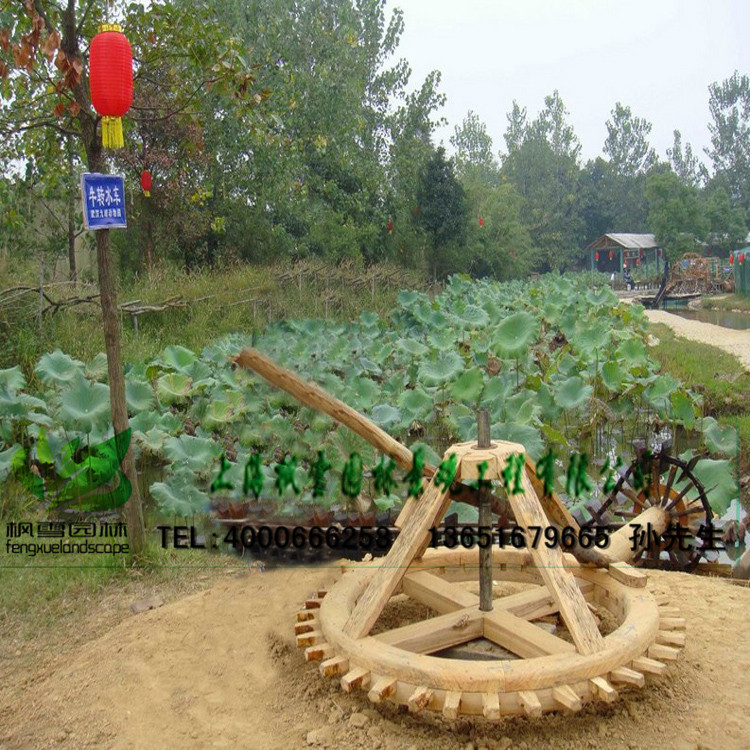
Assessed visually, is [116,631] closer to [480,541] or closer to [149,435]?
[480,541]

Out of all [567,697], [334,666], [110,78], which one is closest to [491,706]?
[567,697]

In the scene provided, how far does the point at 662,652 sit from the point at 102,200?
3.16m

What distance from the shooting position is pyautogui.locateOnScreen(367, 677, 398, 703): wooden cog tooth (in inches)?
98.3

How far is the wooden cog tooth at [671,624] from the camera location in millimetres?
3012

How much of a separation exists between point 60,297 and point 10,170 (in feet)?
9.39

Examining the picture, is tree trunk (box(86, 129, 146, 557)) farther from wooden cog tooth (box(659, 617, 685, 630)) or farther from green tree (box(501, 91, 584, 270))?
green tree (box(501, 91, 584, 270))

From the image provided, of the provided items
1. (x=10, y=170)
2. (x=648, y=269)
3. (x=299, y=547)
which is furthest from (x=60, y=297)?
(x=648, y=269)

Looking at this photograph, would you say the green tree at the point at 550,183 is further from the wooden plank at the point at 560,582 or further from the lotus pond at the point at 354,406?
the wooden plank at the point at 560,582

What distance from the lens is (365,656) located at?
8.70 feet

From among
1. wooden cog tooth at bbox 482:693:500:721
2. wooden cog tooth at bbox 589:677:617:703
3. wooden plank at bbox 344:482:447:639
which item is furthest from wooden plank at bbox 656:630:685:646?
wooden plank at bbox 344:482:447:639

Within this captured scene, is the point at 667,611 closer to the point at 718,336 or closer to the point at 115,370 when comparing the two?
the point at 115,370

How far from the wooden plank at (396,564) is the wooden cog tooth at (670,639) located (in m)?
0.89

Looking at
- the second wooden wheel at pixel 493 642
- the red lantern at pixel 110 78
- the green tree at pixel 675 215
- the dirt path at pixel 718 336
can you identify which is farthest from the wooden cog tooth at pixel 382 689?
the green tree at pixel 675 215

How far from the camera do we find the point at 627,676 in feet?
8.39
